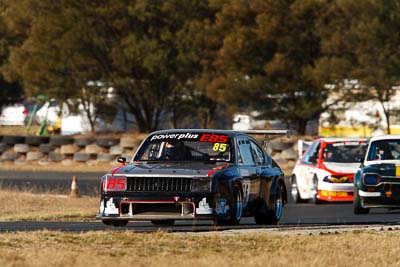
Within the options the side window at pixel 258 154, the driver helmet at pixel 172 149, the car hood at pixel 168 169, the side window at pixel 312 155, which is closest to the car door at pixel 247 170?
the side window at pixel 258 154

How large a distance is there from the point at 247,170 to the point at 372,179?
17.1 feet

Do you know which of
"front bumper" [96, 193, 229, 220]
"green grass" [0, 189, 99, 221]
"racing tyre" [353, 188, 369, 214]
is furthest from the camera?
"racing tyre" [353, 188, 369, 214]

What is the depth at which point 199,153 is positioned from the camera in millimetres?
17297

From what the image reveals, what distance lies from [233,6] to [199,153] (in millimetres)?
26200

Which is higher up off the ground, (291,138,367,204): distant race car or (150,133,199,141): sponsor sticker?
(150,133,199,141): sponsor sticker

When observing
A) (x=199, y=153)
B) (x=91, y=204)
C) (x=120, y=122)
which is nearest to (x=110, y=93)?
(x=120, y=122)

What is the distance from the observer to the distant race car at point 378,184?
2180cm

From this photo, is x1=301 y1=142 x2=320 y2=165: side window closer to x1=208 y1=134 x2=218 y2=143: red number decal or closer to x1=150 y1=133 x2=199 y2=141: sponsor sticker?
x1=208 y1=134 x2=218 y2=143: red number decal

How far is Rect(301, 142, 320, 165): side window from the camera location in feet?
89.9

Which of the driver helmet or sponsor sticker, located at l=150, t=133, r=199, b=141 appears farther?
sponsor sticker, located at l=150, t=133, r=199, b=141

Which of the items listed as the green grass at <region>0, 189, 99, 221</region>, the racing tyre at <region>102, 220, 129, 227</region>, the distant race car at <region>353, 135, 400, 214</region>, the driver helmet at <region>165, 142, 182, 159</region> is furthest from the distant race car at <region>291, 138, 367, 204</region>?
the racing tyre at <region>102, 220, 129, 227</region>

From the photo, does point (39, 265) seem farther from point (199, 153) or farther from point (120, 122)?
point (120, 122)

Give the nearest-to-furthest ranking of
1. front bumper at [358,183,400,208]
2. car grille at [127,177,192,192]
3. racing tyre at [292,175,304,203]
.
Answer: car grille at [127,177,192,192] < front bumper at [358,183,400,208] < racing tyre at [292,175,304,203]

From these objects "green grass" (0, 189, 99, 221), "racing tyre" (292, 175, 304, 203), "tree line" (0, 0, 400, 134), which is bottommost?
"green grass" (0, 189, 99, 221)
